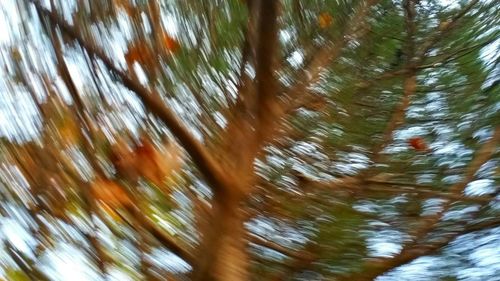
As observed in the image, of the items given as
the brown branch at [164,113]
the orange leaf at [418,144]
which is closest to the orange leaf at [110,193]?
the brown branch at [164,113]

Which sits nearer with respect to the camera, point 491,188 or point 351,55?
point 491,188

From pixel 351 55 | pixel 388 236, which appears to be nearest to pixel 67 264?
pixel 388 236

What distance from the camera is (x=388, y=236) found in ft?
3.46

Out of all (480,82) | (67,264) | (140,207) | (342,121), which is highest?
(480,82)

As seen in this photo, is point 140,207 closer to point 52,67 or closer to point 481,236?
point 52,67

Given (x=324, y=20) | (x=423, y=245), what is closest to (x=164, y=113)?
(x=423, y=245)

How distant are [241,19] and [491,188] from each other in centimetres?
53

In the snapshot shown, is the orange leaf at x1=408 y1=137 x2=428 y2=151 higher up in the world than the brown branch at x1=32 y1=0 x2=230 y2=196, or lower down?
higher up

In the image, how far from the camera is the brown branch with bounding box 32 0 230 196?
88 centimetres

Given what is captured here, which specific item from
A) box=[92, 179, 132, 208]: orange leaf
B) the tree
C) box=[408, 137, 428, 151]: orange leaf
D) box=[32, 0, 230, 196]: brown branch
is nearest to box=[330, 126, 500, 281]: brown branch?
the tree

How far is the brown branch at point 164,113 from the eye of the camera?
34.4 inches

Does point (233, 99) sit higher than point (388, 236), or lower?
higher

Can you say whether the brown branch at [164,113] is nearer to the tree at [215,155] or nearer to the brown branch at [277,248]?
the tree at [215,155]

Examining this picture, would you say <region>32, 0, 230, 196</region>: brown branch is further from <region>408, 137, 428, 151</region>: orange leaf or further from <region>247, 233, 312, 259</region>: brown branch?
<region>408, 137, 428, 151</region>: orange leaf
